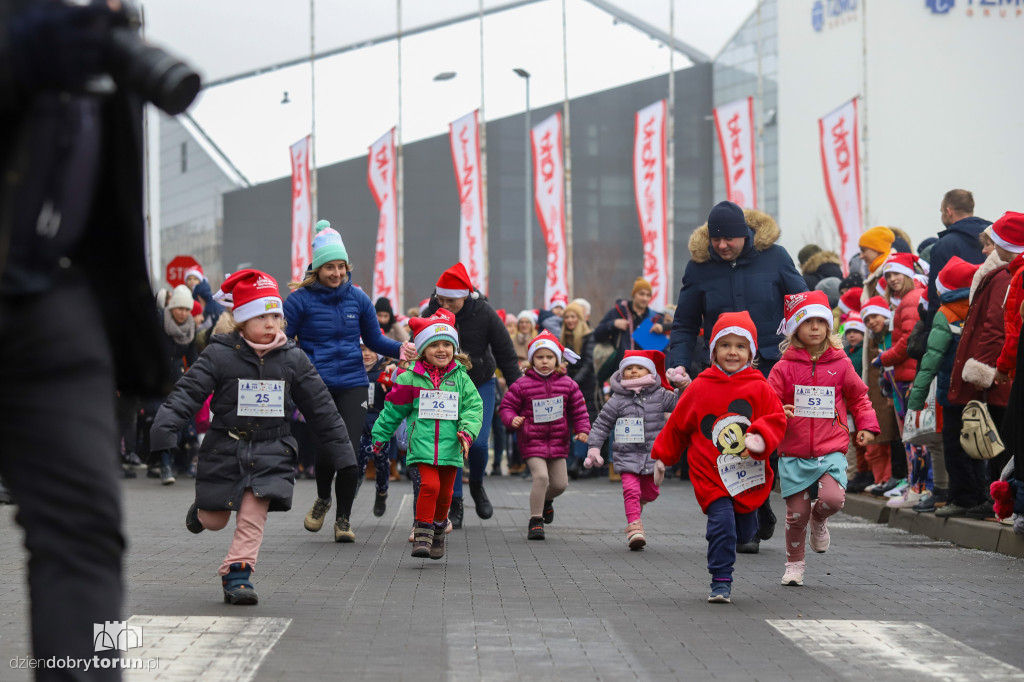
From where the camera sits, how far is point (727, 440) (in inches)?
317

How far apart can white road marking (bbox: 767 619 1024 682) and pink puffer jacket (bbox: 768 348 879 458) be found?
76.0 inches

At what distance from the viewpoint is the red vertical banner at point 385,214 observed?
3603 centimetres

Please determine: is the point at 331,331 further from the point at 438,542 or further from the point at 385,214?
the point at 385,214

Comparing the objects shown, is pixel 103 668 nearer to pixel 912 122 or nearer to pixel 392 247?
pixel 392 247

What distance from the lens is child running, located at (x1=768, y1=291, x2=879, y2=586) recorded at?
8539 millimetres

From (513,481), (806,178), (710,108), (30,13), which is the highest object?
(710,108)

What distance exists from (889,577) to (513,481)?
11.1 metres

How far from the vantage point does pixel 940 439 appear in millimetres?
11852

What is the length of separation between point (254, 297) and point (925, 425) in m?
6.10

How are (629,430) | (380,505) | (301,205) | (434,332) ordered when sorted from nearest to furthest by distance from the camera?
(434,332)
(629,430)
(380,505)
(301,205)

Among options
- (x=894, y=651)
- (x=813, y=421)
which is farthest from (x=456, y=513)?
(x=894, y=651)

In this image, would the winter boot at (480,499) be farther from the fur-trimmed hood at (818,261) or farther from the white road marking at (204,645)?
the fur-trimmed hood at (818,261)

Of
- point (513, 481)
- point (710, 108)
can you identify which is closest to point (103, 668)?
point (513, 481)

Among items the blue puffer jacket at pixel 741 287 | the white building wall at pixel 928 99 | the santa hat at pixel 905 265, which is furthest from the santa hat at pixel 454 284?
the white building wall at pixel 928 99
